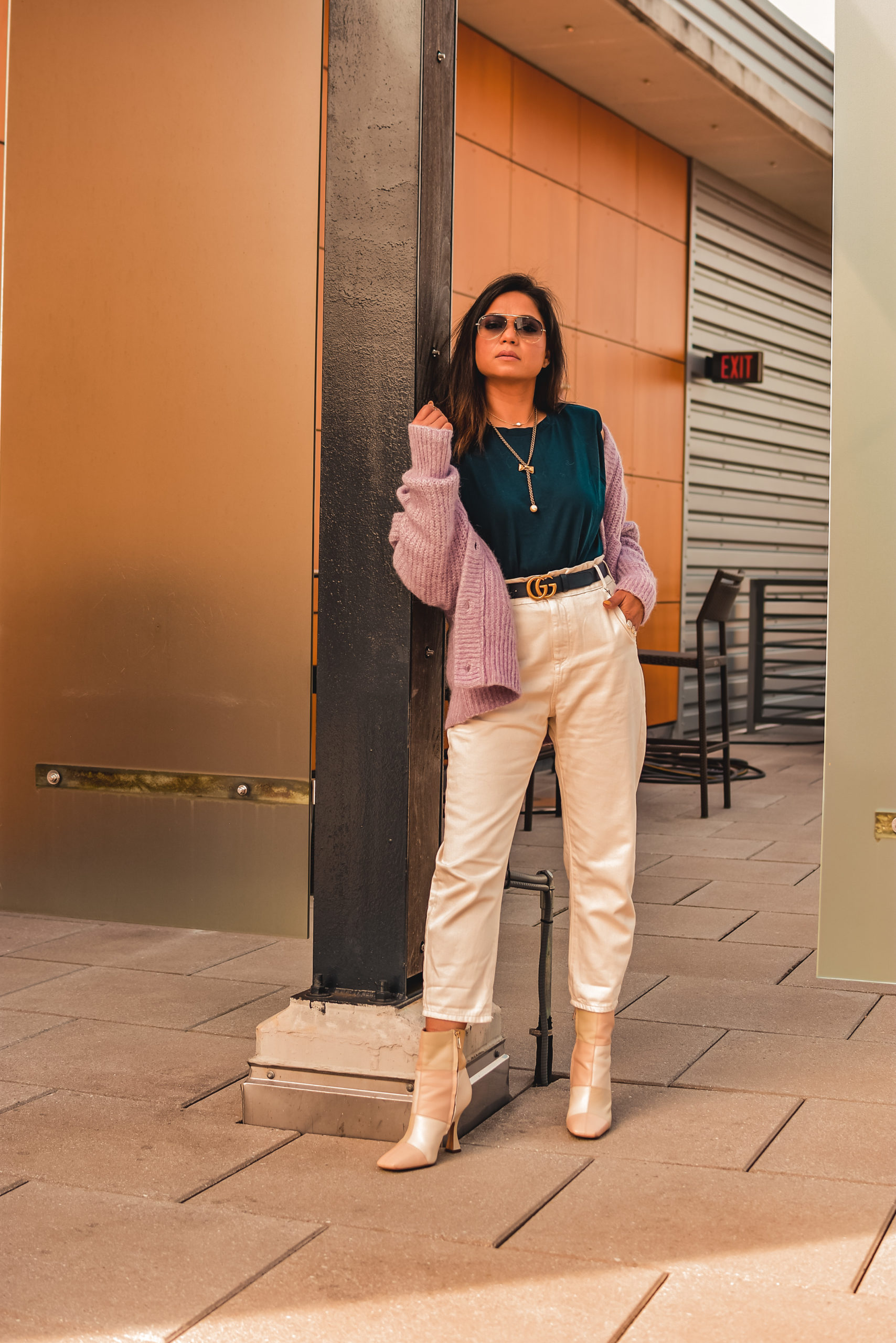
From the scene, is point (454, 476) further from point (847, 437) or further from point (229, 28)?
point (229, 28)

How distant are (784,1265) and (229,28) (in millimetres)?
4334

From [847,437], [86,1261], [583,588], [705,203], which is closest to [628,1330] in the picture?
[86,1261]

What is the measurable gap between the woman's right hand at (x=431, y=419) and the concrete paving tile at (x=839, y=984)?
2.33 m

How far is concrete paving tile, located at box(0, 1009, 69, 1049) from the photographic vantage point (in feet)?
13.4

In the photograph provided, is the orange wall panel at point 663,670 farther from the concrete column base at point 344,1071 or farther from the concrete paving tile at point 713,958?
the concrete column base at point 344,1071

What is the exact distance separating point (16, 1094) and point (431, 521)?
1.74 meters

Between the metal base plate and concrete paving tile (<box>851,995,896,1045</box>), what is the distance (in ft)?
A: 4.05

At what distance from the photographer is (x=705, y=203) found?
468 inches

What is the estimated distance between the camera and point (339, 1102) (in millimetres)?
3359

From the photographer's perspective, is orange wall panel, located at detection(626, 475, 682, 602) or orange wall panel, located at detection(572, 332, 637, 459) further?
orange wall panel, located at detection(626, 475, 682, 602)

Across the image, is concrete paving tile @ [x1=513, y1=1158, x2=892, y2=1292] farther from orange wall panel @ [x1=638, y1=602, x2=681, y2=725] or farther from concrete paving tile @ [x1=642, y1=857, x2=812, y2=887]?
orange wall panel @ [x1=638, y1=602, x2=681, y2=725]

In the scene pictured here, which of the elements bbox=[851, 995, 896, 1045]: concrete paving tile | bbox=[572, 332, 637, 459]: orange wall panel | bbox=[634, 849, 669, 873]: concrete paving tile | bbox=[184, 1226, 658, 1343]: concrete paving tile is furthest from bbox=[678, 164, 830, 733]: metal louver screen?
bbox=[184, 1226, 658, 1343]: concrete paving tile

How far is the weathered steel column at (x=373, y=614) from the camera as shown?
3355mm

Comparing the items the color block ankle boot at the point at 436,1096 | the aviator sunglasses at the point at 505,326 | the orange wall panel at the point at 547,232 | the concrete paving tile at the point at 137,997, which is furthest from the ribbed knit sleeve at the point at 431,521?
the orange wall panel at the point at 547,232
